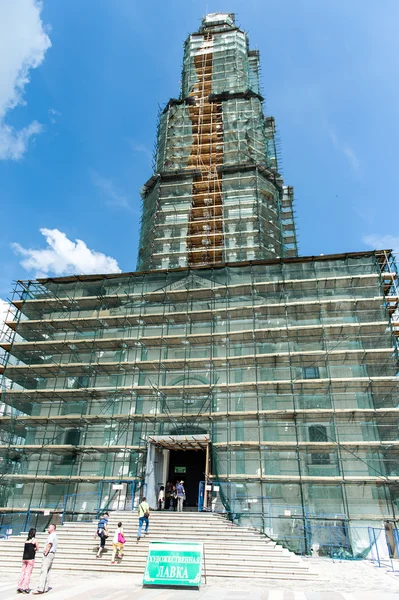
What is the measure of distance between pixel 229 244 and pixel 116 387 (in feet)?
45.2

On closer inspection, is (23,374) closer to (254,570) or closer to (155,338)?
(155,338)

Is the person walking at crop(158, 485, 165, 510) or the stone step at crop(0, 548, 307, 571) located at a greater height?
the person walking at crop(158, 485, 165, 510)

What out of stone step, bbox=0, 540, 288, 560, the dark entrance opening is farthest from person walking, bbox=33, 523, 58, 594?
the dark entrance opening

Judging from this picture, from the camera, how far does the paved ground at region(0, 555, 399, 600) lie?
9.72 m

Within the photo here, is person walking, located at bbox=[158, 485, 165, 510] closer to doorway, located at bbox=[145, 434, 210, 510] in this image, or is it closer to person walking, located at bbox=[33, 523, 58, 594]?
doorway, located at bbox=[145, 434, 210, 510]

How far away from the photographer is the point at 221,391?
23.1 m

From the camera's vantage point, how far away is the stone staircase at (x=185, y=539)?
13.2 metres

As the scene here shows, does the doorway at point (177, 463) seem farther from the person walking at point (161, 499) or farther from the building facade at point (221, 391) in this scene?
the person walking at point (161, 499)

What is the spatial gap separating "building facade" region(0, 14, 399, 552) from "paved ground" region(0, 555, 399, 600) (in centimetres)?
624

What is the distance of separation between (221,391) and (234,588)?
40.2 ft

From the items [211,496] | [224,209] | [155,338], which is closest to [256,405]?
[211,496]

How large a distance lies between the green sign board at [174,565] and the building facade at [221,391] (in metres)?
8.56

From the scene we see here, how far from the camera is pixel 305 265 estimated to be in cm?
2628

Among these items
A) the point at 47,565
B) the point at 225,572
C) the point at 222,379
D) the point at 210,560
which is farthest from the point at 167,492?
the point at 47,565
